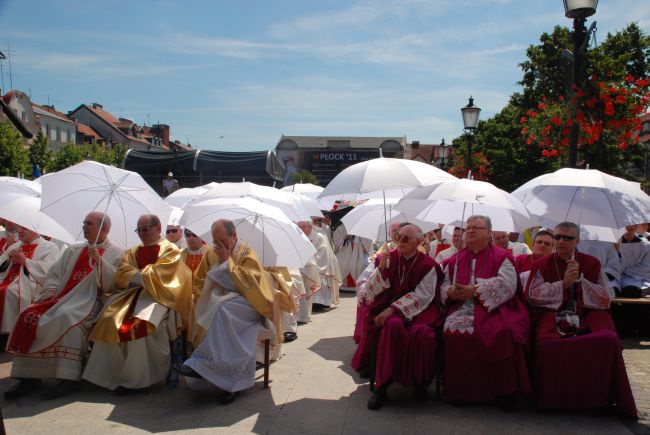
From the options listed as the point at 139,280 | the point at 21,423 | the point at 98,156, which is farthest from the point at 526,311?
the point at 98,156

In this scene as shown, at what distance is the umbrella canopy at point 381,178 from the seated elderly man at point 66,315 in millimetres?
2446

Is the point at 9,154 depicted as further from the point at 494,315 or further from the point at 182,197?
the point at 494,315

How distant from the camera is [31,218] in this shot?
7051 millimetres

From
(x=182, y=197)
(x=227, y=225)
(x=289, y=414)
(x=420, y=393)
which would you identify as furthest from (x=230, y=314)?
(x=182, y=197)

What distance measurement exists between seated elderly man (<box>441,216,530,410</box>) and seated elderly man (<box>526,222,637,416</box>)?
7.5 inches

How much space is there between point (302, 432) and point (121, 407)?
5.68 feet

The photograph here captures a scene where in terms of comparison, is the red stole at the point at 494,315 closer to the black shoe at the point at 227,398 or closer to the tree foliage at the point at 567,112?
the black shoe at the point at 227,398

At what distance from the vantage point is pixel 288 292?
268 inches

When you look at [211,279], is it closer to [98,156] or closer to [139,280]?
[139,280]

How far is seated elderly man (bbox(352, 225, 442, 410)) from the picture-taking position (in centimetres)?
560

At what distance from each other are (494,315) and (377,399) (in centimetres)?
130

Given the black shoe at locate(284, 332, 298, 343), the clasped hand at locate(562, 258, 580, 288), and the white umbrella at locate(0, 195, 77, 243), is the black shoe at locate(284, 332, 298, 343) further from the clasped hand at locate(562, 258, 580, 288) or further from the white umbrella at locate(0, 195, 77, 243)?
the clasped hand at locate(562, 258, 580, 288)

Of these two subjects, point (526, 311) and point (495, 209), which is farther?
point (495, 209)

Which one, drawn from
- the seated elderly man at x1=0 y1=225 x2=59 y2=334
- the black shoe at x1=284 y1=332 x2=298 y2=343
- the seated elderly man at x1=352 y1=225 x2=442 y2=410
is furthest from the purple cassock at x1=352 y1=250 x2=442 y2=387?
the seated elderly man at x1=0 y1=225 x2=59 y2=334
